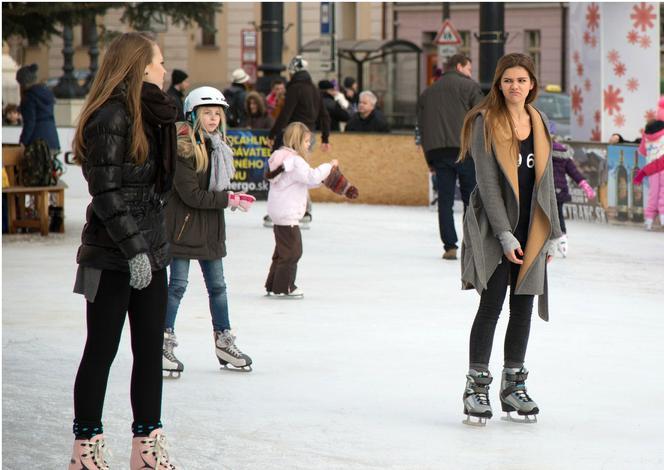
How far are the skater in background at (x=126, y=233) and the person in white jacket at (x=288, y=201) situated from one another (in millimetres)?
5172

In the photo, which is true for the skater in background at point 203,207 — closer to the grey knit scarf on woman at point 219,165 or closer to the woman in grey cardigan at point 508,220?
the grey knit scarf on woman at point 219,165

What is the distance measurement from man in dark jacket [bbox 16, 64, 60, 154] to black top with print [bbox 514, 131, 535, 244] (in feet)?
33.9

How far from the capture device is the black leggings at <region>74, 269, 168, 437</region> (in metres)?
5.33

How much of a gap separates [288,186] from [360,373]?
127 inches

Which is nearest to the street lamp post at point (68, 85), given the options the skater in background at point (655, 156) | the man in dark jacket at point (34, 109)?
the man in dark jacket at point (34, 109)

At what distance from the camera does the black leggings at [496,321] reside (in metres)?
6.51

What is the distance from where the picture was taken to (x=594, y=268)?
12.7 metres

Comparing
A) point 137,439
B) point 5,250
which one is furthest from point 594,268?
point 137,439

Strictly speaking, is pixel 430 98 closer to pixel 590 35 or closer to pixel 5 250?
pixel 5 250

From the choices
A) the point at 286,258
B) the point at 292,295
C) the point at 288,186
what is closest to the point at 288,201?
the point at 288,186

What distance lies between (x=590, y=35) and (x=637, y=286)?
829 centimetres

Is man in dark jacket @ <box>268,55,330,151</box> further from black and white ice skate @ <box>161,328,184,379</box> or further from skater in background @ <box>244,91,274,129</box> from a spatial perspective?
black and white ice skate @ <box>161,328,184,379</box>

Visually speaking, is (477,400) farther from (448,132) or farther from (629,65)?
(629,65)

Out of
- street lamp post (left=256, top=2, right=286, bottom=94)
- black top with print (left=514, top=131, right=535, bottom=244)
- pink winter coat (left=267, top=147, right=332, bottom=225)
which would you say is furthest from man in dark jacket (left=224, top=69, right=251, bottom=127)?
black top with print (left=514, top=131, right=535, bottom=244)
